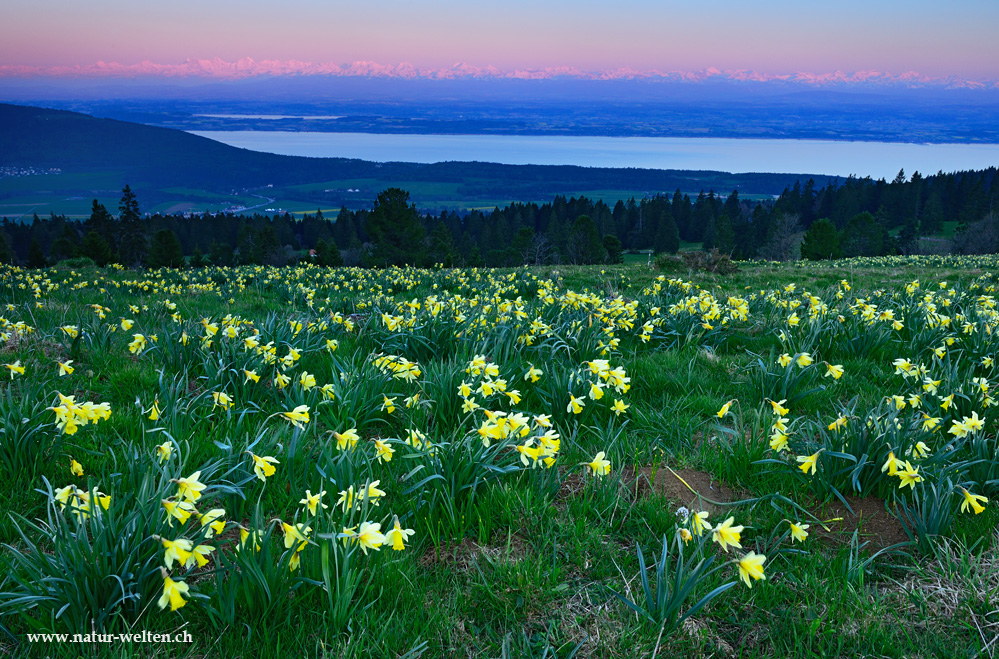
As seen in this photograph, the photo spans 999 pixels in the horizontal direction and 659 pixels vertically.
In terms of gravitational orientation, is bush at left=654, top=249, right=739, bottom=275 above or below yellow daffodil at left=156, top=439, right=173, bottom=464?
below

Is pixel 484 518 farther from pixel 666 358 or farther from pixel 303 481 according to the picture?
pixel 666 358

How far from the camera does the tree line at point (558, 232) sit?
5909 centimetres

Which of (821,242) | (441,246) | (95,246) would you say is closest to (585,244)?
(441,246)

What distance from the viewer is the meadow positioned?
68.4 inches

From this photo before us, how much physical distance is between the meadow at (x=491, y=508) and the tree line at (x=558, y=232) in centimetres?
5033

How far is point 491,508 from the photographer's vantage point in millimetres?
2361

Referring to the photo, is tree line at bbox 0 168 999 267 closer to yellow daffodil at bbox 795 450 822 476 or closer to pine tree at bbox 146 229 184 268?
pine tree at bbox 146 229 184 268

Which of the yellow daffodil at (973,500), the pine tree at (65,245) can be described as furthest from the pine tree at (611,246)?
the yellow daffodil at (973,500)

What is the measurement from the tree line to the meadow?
50331 millimetres

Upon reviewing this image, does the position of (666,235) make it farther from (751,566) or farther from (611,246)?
(751,566)

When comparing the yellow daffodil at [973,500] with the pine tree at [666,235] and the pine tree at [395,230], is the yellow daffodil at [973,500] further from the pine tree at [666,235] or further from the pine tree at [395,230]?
the pine tree at [666,235]

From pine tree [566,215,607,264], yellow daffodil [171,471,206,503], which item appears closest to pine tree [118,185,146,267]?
pine tree [566,215,607,264]

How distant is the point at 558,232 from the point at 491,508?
262 ft

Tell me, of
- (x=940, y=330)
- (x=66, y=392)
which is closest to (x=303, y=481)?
(x=66, y=392)
